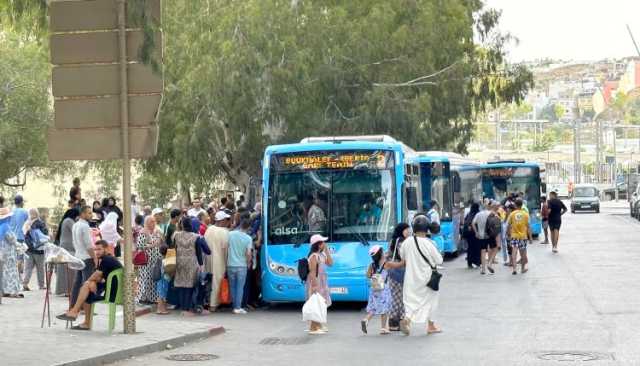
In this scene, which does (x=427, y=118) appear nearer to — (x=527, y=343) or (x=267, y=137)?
→ (x=267, y=137)

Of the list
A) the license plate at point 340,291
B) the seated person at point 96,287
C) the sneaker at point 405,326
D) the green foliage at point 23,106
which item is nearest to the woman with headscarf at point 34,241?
the license plate at point 340,291

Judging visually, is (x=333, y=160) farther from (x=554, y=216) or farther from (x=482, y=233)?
(x=554, y=216)

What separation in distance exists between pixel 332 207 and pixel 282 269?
136 cm

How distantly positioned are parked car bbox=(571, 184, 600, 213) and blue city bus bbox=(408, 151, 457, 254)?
152ft

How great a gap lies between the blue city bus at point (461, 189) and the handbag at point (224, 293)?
51.7ft

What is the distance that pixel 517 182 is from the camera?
47.4 meters

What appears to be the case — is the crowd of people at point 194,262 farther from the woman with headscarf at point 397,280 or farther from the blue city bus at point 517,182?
the blue city bus at point 517,182

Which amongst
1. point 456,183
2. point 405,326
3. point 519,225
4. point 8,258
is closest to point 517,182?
point 456,183

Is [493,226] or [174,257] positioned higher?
[493,226]

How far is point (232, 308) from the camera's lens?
2209 cm

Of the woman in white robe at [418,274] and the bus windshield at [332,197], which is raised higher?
the bus windshield at [332,197]

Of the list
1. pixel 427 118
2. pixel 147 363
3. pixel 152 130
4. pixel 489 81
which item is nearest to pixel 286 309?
pixel 152 130

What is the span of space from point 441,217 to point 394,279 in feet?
60.4

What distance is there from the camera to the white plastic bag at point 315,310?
17781 millimetres
